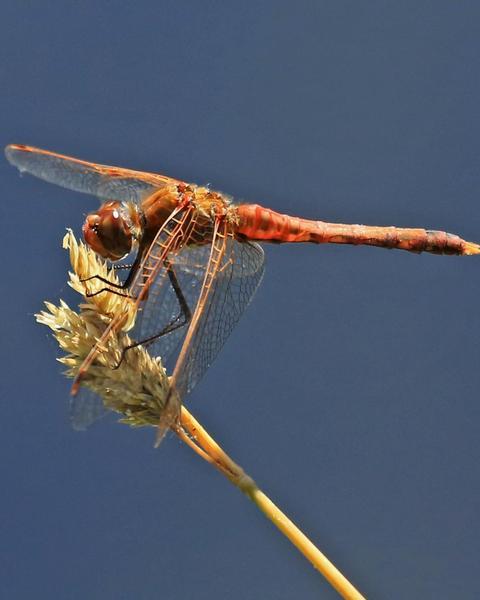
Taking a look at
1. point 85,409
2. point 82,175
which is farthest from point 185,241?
point 85,409

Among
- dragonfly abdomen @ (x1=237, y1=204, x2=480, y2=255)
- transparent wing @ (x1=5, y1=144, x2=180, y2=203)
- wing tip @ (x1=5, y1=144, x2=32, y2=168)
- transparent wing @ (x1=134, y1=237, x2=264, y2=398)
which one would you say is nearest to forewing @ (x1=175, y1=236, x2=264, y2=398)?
transparent wing @ (x1=134, y1=237, x2=264, y2=398)

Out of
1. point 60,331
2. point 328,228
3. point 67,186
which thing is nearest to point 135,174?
point 67,186

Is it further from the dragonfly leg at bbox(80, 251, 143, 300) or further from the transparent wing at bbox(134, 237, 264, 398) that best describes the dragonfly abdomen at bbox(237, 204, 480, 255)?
the dragonfly leg at bbox(80, 251, 143, 300)

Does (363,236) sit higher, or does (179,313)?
(179,313)

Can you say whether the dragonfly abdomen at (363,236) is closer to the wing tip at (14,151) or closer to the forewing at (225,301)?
the forewing at (225,301)

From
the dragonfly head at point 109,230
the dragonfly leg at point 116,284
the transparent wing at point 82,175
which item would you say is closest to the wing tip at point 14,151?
the transparent wing at point 82,175

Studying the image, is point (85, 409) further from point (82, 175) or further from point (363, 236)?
point (363, 236)
